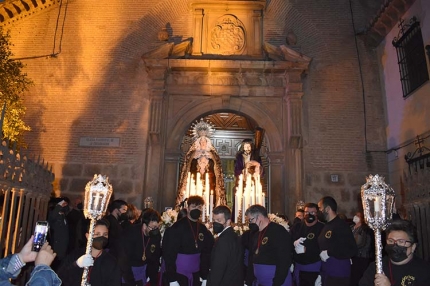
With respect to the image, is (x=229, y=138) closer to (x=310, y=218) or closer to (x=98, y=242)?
(x=310, y=218)

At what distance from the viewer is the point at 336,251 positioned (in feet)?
16.1

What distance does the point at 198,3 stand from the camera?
11.8m

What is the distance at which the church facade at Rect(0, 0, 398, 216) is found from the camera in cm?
1080

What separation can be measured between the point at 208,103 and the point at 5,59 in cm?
555

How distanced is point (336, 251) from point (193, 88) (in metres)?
7.37

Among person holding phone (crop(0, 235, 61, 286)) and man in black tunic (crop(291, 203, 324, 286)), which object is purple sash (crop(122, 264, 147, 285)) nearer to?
man in black tunic (crop(291, 203, 324, 286))

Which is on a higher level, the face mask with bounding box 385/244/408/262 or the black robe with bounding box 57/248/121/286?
the face mask with bounding box 385/244/408/262

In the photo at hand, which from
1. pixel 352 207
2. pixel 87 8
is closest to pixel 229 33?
pixel 87 8

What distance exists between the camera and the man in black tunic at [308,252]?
541 centimetres

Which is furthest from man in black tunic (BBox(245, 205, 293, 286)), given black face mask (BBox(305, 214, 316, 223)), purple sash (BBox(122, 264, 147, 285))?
purple sash (BBox(122, 264, 147, 285))

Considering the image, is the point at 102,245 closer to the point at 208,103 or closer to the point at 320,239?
the point at 320,239

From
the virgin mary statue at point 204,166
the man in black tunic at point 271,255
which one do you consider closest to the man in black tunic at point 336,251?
the man in black tunic at point 271,255

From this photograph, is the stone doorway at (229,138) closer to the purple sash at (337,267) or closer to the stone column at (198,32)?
the stone column at (198,32)

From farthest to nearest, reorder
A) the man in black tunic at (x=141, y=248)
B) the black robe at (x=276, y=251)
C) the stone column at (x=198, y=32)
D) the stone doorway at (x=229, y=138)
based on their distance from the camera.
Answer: the stone doorway at (x=229, y=138) < the stone column at (x=198, y=32) < the man in black tunic at (x=141, y=248) < the black robe at (x=276, y=251)
